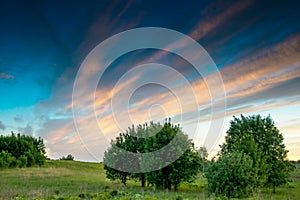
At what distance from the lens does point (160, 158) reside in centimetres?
3362

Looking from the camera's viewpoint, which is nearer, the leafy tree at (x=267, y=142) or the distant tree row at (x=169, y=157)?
the distant tree row at (x=169, y=157)

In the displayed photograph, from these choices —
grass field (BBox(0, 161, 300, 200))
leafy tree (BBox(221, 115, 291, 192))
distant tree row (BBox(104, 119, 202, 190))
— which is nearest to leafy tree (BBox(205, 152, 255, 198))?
grass field (BBox(0, 161, 300, 200))

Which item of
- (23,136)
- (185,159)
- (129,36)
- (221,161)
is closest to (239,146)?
(185,159)

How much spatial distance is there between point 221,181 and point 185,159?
9.82m

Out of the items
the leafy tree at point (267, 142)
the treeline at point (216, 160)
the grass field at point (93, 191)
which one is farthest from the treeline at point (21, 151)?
the leafy tree at point (267, 142)

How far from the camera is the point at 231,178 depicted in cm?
2406

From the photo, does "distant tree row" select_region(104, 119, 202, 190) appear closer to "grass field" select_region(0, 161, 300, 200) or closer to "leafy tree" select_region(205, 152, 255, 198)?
"grass field" select_region(0, 161, 300, 200)

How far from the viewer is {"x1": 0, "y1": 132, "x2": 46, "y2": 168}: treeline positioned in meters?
70.2

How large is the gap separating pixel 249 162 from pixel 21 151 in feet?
223

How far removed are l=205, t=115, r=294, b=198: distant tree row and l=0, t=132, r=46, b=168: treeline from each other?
161ft

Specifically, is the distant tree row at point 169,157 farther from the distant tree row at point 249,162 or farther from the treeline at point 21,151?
the treeline at point 21,151

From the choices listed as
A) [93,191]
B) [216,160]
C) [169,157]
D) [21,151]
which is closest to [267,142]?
[169,157]

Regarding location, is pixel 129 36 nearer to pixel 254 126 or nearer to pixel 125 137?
pixel 125 137

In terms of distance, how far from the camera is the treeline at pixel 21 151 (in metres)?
70.2
